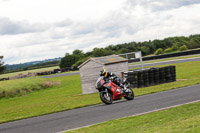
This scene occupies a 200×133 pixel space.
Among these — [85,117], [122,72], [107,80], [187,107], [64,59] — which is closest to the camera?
[187,107]

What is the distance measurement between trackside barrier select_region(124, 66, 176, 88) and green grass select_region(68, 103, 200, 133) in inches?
400

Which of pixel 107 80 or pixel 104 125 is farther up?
pixel 107 80

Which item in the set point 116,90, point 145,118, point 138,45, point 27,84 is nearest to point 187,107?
point 145,118

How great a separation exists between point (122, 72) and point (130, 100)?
26.6 feet

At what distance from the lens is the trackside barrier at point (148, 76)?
66.2 feet

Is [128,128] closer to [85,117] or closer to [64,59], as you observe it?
[85,117]

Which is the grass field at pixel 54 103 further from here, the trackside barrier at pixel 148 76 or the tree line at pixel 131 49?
the tree line at pixel 131 49

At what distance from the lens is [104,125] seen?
8750mm

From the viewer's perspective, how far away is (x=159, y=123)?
26.3ft

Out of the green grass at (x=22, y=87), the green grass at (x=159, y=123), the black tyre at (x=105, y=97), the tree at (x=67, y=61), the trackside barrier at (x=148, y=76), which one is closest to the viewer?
the green grass at (x=159, y=123)

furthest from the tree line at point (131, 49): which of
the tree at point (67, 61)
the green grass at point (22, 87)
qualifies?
the green grass at point (22, 87)

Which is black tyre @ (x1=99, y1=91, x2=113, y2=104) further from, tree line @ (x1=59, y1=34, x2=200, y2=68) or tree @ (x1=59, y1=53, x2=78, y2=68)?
tree @ (x1=59, y1=53, x2=78, y2=68)

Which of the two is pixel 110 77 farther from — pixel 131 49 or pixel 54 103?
pixel 131 49

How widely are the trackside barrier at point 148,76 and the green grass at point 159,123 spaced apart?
10166 mm
